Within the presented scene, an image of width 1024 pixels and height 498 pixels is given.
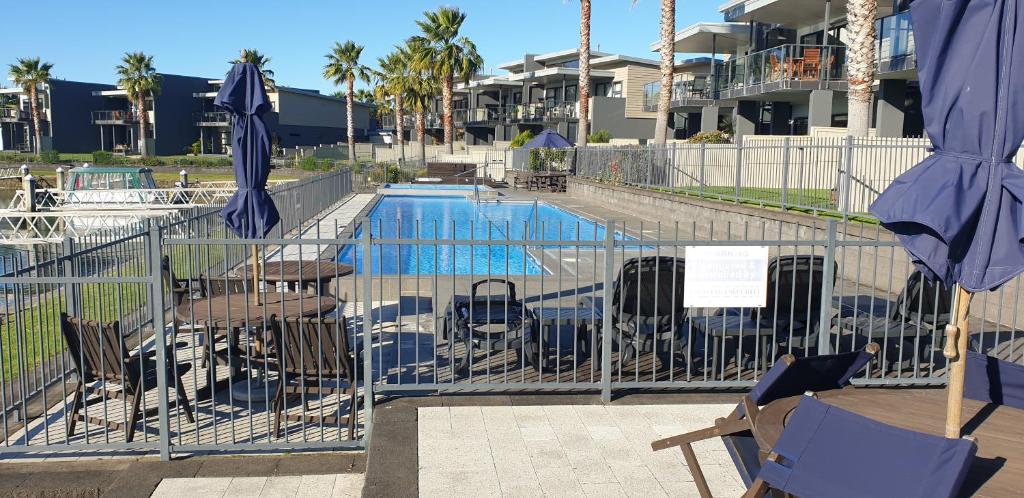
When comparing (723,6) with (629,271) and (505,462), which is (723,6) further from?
(505,462)

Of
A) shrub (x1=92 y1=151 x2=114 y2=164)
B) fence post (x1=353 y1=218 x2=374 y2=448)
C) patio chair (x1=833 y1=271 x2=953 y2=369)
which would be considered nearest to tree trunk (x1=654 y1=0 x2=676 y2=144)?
patio chair (x1=833 y1=271 x2=953 y2=369)

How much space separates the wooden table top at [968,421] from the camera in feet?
9.70

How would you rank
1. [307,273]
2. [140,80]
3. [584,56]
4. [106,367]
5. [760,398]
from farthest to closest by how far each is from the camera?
[140,80] < [584,56] < [307,273] < [106,367] < [760,398]

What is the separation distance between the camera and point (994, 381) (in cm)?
393

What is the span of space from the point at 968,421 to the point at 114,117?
74.3 meters

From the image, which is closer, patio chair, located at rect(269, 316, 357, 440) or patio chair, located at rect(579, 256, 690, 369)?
patio chair, located at rect(269, 316, 357, 440)

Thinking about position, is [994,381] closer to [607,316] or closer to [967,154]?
[967,154]

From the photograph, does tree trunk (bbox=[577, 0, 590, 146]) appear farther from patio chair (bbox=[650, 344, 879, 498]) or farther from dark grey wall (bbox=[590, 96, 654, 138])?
patio chair (bbox=[650, 344, 879, 498])

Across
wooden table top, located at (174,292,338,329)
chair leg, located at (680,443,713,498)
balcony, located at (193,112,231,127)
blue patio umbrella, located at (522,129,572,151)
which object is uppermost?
balcony, located at (193,112,231,127)

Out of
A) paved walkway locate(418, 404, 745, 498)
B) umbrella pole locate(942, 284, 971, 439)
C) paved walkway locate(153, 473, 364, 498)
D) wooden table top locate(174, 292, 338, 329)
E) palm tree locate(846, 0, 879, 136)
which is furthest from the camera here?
palm tree locate(846, 0, 879, 136)

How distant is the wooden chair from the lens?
2464 centimetres

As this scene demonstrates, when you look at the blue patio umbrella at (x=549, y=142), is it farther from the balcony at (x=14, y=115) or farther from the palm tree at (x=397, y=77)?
the balcony at (x=14, y=115)

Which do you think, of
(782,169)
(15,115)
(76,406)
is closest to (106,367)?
(76,406)

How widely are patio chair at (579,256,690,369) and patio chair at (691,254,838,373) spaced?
0.26 metres
